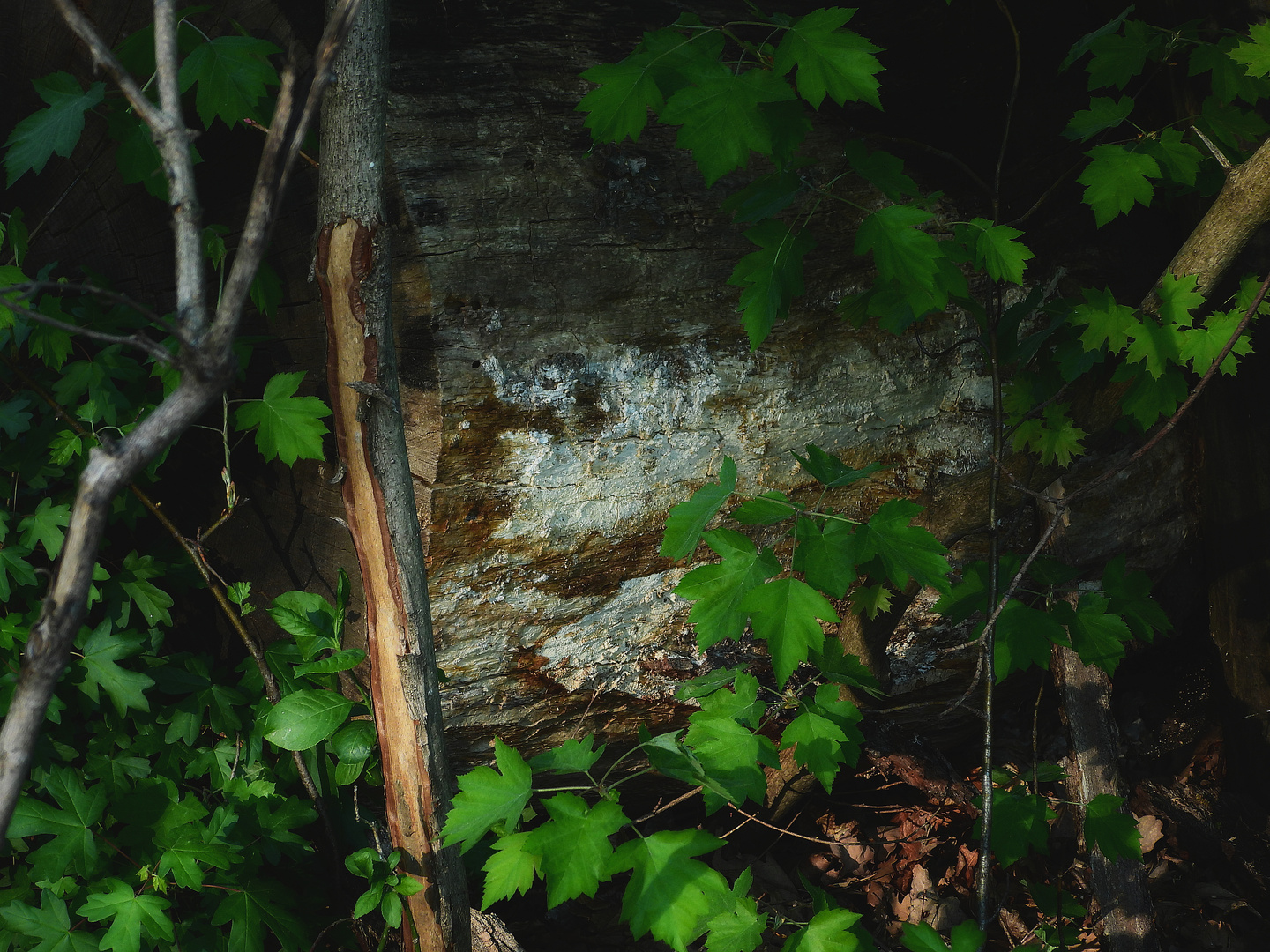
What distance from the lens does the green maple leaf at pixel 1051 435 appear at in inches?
78.9

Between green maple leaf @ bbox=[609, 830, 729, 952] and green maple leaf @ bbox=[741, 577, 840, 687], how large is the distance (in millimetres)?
335

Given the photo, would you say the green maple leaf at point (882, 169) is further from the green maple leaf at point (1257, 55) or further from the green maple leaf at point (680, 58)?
the green maple leaf at point (1257, 55)

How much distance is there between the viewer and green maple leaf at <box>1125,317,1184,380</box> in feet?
6.00

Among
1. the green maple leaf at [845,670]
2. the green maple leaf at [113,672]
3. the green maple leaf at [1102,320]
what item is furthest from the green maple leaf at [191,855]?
the green maple leaf at [1102,320]

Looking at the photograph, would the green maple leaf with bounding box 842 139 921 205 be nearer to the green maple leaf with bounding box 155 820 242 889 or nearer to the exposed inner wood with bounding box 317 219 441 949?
the exposed inner wood with bounding box 317 219 441 949

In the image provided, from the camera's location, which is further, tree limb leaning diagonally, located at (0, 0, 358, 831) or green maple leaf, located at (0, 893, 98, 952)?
green maple leaf, located at (0, 893, 98, 952)

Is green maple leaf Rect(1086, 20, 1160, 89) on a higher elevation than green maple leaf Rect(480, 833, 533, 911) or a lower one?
higher

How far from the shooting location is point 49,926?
5.44ft

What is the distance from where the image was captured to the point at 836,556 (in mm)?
1455

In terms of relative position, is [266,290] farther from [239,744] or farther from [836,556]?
[836,556]

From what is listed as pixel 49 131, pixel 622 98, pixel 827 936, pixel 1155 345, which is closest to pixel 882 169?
pixel 622 98

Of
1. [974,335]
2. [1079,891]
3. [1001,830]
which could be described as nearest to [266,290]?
[974,335]

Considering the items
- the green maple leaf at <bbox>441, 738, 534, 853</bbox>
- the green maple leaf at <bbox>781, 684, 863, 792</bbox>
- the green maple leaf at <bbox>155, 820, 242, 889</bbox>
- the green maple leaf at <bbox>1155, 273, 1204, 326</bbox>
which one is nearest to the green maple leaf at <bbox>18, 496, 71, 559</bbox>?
the green maple leaf at <bbox>155, 820, 242, 889</bbox>

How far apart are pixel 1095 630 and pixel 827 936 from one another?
0.96m
